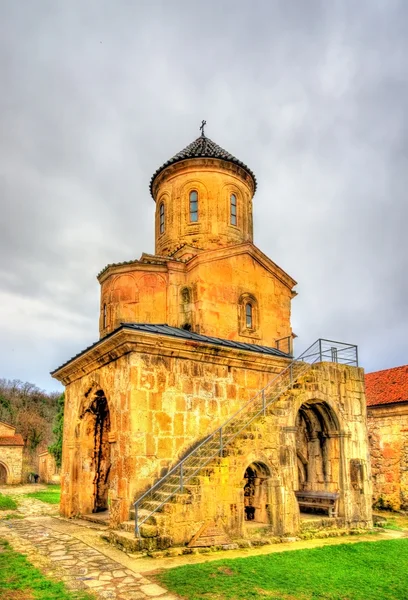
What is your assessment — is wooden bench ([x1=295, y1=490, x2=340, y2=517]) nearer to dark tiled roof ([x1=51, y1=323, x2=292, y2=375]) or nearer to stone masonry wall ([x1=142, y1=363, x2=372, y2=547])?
stone masonry wall ([x1=142, y1=363, x2=372, y2=547])

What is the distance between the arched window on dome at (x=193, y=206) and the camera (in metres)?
17.6

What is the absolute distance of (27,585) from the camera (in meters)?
7.19

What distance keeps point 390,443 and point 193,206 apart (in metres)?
11.7

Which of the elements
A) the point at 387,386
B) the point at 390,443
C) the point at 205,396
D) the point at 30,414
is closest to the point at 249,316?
the point at 205,396

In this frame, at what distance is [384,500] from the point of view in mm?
18219

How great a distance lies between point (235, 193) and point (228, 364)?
7.57m

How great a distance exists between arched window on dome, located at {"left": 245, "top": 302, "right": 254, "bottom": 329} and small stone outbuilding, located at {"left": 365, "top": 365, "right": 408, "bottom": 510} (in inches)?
265

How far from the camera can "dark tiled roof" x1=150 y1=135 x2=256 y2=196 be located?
17797 millimetres

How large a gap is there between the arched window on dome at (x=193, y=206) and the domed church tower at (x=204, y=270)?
37 millimetres

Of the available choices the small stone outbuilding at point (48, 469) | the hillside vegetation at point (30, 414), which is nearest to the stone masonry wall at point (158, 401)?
the small stone outbuilding at point (48, 469)

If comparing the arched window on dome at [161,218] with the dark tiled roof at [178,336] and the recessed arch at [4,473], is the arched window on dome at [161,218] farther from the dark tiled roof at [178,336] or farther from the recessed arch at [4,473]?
the recessed arch at [4,473]

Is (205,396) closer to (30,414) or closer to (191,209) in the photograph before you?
(191,209)

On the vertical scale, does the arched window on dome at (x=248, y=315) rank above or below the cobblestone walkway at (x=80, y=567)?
above

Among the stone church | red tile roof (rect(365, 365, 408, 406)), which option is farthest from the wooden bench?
red tile roof (rect(365, 365, 408, 406))
